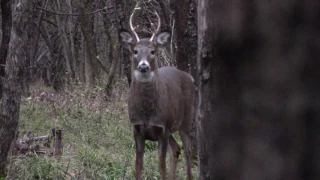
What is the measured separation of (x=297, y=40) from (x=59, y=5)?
25.3 meters

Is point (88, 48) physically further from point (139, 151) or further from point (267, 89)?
point (267, 89)

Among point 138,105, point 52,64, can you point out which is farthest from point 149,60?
point 52,64

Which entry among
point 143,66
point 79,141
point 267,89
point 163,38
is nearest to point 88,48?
point 79,141

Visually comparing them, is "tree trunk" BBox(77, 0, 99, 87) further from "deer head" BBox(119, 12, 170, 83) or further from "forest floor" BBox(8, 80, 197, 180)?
"deer head" BBox(119, 12, 170, 83)

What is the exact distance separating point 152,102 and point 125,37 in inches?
45.6

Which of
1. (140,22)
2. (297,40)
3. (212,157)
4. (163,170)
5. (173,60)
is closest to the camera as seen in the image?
(297,40)

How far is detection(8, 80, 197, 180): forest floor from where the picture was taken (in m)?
7.86

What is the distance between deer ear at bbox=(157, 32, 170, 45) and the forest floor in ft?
5.16

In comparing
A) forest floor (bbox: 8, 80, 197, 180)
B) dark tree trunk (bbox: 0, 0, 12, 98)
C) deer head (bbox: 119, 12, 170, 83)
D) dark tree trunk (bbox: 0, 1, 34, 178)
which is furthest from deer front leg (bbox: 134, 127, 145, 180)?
dark tree trunk (bbox: 0, 0, 12, 98)

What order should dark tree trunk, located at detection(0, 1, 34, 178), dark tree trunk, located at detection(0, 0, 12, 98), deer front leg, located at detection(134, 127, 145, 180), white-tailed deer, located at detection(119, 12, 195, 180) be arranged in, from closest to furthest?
dark tree trunk, located at detection(0, 1, 34, 178), deer front leg, located at detection(134, 127, 145, 180), white-tailed deer, located at detection(119, 12, 195, 180), dark tree trunk, located at detection(0, 0, 12, 98)

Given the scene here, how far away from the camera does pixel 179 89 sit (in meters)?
9.80

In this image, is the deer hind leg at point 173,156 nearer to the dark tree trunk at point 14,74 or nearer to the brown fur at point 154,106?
the brown fur at point 154,106

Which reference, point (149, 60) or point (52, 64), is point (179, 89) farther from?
point (52, 64)

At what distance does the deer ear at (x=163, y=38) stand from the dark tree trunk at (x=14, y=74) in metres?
2.63
